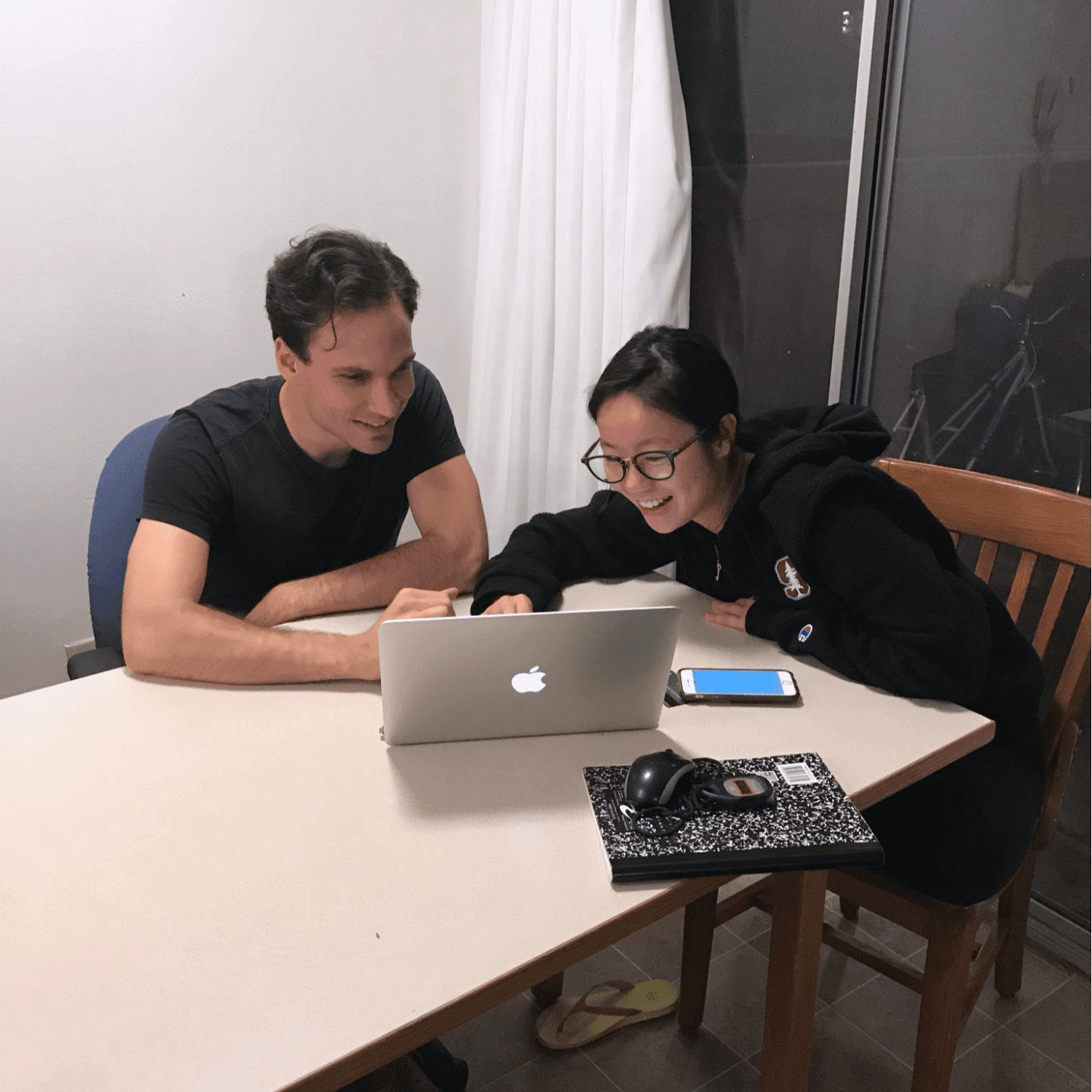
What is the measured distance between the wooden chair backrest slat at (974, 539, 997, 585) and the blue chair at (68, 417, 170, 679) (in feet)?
4.58

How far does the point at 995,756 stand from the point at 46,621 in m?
2.10

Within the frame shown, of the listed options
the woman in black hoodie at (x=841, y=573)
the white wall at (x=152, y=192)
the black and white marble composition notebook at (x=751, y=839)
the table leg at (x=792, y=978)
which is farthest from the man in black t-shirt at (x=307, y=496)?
the white wall at (x=152, y=192)

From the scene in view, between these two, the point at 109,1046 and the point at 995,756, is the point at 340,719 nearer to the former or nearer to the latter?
the point at 109,1046

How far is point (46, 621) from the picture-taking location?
7.77ft

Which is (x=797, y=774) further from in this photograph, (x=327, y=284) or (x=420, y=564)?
(x=327, y=284)

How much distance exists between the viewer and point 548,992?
1697 millimetres

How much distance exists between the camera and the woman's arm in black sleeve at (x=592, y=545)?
163cm

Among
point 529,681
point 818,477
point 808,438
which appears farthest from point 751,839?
point 808,438

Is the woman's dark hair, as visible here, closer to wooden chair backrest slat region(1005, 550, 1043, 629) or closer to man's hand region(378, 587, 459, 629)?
man's hand region(378, 587, 459, 629)

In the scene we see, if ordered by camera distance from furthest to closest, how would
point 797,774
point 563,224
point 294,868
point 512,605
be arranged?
point 563,224 → point 512,605 → point 797,774 → point 294,868

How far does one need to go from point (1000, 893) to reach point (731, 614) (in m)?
0.55

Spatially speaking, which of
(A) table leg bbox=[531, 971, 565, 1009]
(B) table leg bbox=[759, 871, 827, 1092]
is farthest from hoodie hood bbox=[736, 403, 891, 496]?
(A) table leg bbox=[531, 971, 565, 1009]

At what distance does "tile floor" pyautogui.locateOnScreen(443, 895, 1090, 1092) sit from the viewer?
5.21ft

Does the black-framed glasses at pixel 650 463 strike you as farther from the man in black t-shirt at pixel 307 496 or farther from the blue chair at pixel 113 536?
the blue chair at pixel 113 536
